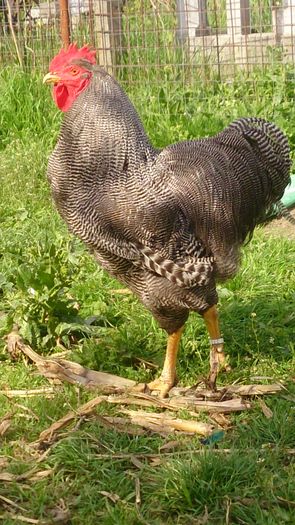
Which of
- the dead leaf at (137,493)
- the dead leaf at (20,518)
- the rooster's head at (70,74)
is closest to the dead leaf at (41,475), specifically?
the dead leaf at (20,518)

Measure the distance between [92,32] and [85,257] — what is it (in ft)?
11.7

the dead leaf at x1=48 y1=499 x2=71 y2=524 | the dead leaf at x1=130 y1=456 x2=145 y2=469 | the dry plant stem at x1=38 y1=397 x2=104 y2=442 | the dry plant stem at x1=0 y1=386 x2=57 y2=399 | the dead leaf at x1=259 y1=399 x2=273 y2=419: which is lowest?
the dead leaf at x1=48 y1=499 x2=71 y2=524

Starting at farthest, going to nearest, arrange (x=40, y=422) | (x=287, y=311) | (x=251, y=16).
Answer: (x=251, y=16) < (x=287, y=311) < (x=40, y=422)

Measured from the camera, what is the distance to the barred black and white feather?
457 cm

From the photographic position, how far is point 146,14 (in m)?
9.28

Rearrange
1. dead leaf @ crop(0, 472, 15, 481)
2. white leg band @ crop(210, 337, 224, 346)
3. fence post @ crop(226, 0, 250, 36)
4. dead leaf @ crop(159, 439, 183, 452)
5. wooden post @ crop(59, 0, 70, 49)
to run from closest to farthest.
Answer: dead leaf @ crop(0, 472, 15, 481) → dead leaf @ crop(159, 439, 183, 452) → white leg band @ crop(210, 337, 224, 346) → wooden post @ crop(59, 0, 70, 49) → fence post @ crop(226, 0, 250, 36)

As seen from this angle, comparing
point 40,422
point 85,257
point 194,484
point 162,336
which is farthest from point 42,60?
point 194,484

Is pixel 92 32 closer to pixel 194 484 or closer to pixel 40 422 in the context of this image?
pixel 40 422

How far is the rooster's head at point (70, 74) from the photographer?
479 centimetres

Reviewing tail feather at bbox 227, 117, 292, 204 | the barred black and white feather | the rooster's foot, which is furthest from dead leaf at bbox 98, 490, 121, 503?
tail feather at bbox 227, 117, 292, 204

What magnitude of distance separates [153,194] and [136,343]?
4.00 ft

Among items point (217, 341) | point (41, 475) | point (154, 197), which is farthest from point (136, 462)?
point (154, 197)

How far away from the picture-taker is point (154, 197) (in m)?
4.59

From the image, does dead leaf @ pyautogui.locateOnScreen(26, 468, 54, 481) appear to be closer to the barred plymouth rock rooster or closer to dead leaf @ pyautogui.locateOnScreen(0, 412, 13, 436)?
dead leaf @ pyautogui.locateOnScreen(0, 412, 13, 436)
